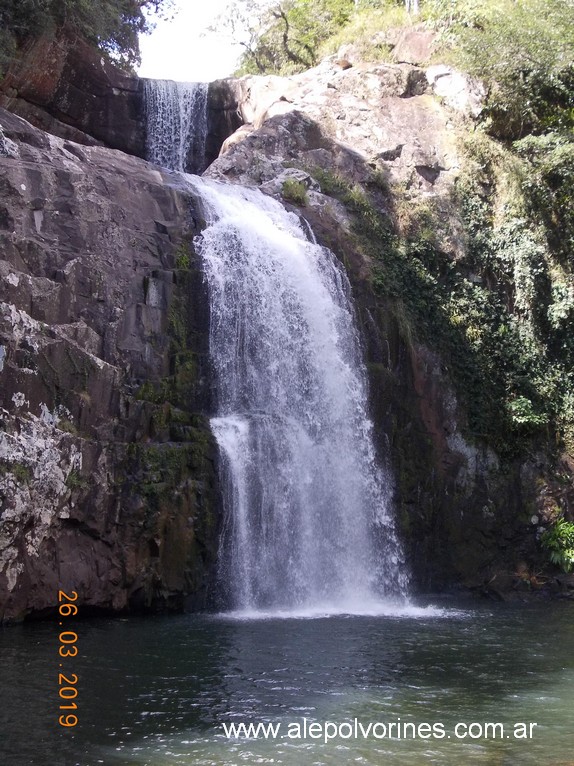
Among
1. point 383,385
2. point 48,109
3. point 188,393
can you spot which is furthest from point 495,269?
point 48,109

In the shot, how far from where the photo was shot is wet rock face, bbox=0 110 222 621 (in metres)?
12.9

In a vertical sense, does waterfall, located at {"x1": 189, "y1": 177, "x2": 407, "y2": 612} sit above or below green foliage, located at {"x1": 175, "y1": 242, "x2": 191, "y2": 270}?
below

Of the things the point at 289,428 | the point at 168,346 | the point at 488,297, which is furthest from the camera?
the point at 488,297

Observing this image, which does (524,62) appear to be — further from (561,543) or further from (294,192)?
(561,543)

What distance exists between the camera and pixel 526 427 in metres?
20.3

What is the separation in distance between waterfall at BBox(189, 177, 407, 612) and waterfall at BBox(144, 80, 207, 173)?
→ 7.61 m

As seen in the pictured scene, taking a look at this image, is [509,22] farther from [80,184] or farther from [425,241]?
[80,184]

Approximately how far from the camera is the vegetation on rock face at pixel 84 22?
21.2 meters

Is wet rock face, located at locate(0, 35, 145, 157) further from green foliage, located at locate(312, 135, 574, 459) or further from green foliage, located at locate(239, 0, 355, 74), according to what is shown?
green foliage, located at locate(239, 0, 355, 74)

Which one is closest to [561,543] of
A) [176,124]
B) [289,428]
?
[289,428]
